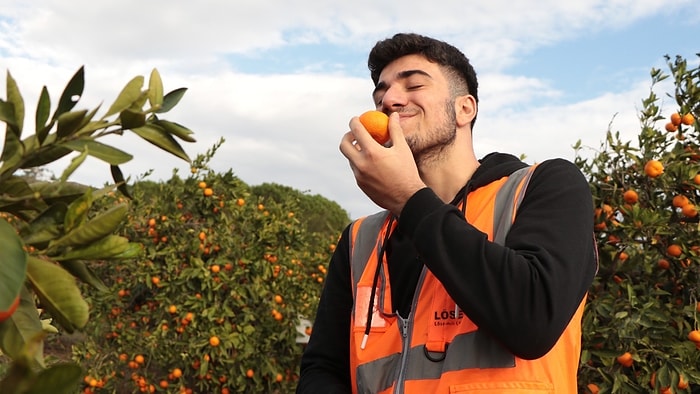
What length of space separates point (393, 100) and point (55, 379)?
1.70 m

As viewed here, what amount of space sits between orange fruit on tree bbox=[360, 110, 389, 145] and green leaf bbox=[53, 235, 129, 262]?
1.29m

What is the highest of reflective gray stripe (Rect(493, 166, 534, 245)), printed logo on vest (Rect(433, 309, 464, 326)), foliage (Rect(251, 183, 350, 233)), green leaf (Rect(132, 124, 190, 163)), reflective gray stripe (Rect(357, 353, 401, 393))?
foliage (Rect(251, 183, 350, 233))

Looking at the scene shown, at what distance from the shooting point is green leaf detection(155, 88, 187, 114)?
1011mm

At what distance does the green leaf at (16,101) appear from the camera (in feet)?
2.80

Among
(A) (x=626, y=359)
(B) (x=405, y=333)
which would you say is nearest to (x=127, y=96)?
(B) (x=405, y=333)

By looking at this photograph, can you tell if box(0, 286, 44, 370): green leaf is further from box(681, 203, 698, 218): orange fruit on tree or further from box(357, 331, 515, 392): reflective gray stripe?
box(681, 203, 698, 218): orange fruit on tree

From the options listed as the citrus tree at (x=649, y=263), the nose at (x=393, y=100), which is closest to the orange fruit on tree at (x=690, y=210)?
the citrus tree at (x=649, y=263)

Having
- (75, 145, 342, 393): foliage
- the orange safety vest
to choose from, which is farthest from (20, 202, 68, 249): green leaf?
(75, 145, 342, 393): foliage

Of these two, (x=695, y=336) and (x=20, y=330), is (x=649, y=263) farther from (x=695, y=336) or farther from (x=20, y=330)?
(x=20, y=330)

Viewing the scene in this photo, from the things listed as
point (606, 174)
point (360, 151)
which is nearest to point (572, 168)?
point (360, 151)

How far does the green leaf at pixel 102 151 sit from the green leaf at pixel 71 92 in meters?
0.04

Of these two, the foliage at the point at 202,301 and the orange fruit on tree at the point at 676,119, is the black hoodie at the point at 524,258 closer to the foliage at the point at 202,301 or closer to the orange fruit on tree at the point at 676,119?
the orange fruit on tree at the point at 676,119

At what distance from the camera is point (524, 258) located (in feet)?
5.40

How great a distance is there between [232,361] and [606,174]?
2696 millimetres
